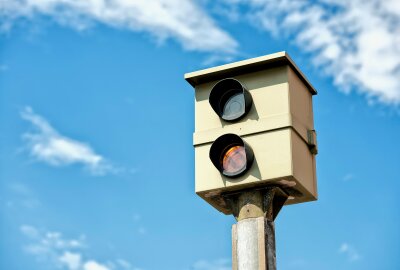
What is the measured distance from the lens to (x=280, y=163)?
56.4ft

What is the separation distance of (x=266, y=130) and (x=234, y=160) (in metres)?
0.70

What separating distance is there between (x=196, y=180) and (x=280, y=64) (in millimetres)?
2287

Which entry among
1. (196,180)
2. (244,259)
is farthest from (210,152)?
(244,259)

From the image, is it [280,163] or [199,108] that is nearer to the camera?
[280,163]

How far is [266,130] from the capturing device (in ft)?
57.3

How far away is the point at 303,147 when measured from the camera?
17.9 meters

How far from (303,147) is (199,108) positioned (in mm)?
1859

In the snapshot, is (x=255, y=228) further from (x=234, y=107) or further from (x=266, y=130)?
(x=234, y=107)

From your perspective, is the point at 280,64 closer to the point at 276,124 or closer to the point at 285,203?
the point at 276,124

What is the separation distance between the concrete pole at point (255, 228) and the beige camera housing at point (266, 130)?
0.17 metres

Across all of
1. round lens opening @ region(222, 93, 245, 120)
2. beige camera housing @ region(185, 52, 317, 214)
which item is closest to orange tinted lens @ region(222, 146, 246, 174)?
beige camera housing @ region(185, 52, 317, 214)

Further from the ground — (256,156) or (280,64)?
(280,64)

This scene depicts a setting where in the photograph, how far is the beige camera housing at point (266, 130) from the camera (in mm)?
17297

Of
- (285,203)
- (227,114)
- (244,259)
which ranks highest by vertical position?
(227,114)
